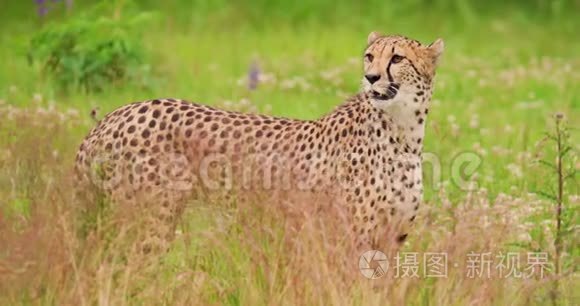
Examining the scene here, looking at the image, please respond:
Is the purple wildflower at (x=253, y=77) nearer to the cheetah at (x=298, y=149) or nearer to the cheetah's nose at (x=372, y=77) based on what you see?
the cheetah at (x=298, y=149)

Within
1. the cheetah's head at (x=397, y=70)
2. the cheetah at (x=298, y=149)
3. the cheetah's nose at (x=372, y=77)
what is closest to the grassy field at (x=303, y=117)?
the cheetah at (x=298, y=149)

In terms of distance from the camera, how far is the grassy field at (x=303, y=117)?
19.4 ft

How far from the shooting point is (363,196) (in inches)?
259

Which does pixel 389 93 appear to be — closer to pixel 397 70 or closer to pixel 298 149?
pixel 397 70

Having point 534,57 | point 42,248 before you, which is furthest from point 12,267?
point 534,57

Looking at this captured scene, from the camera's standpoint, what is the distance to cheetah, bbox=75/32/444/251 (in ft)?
21.6

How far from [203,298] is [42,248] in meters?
0.72

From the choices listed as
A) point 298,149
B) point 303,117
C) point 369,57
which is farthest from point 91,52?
point 369,57

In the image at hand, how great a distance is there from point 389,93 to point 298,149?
25.8 inches

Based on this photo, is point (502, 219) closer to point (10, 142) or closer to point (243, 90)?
point (10, 142)

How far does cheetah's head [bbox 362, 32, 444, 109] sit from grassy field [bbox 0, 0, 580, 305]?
1.93 ft

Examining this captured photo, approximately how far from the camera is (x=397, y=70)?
6.62 metres

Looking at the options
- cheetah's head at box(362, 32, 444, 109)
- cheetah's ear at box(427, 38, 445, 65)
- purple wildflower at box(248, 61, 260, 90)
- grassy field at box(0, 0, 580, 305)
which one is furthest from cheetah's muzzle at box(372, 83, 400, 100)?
purple wildflower at box(248, 61, 260, 90)

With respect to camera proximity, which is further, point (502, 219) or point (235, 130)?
point (235, 130)
